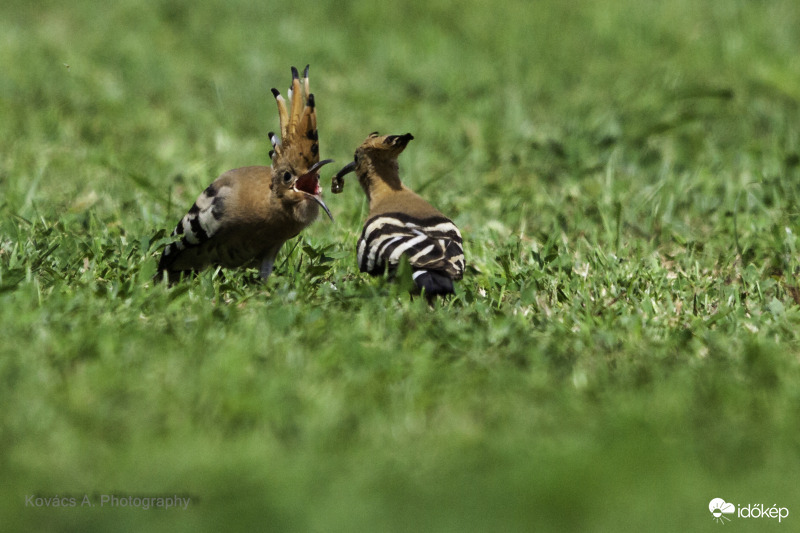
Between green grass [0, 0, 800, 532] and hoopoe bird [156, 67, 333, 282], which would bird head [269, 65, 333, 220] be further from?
green grass [0, 0, 800, 532]

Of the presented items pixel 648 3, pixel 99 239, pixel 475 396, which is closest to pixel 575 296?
pixel 475 396

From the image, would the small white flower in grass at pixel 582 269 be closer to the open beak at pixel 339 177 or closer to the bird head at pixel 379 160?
the bird head at pixel 379 160

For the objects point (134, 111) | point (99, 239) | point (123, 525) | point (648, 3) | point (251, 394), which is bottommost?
point (123, 525)

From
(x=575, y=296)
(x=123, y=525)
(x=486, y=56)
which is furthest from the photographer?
(x=486, y=56)

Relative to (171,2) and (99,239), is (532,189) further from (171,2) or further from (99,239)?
(171,2)

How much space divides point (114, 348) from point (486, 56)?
6126mm

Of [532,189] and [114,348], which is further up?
[532,189]

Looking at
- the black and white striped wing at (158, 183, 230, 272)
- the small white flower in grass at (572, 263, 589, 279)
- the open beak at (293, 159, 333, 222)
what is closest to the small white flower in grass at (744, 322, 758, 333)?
the small white flower in grass at (572, 263, 589, 279)

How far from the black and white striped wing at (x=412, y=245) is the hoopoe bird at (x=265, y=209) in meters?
0.24

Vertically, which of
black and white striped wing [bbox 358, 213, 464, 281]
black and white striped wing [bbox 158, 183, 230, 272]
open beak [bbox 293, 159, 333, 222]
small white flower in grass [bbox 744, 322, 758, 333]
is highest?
open beak [bbox 293, 159, 333, 222]

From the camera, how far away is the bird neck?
5.41 metres

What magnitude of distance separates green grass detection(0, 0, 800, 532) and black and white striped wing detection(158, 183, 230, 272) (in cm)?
15

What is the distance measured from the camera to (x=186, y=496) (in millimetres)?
2777

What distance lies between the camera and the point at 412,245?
14.8 feet
